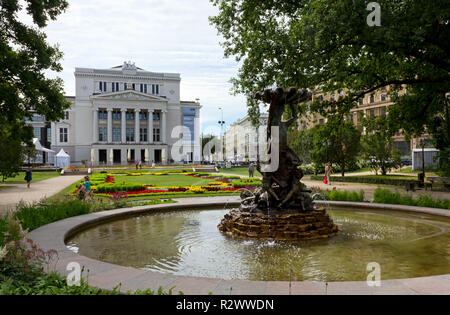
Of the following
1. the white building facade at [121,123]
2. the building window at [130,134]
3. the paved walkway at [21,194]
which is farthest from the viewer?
the building window at [130,134]

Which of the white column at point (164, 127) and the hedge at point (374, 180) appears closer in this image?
the hedge at point (374, 180)

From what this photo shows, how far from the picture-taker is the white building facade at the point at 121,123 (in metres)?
79.4

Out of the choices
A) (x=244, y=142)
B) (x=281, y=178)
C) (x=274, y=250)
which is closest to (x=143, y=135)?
(x=244, y=142)

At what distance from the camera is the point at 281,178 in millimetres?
9875

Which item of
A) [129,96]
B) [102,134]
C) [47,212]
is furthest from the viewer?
[102,134]

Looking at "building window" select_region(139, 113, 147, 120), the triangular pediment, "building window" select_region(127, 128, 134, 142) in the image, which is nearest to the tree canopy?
the triangular pediment

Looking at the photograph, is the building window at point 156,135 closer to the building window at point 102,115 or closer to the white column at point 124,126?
the white column at point 124,126

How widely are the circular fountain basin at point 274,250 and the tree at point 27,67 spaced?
314 inches

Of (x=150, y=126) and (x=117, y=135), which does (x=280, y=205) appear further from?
(x=117, y=135)

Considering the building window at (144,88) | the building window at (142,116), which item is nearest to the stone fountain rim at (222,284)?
the building window at (142,116)

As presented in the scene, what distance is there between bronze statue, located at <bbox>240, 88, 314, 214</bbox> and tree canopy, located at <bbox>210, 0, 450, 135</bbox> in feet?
16.8

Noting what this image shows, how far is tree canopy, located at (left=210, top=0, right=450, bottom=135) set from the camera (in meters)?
13.2

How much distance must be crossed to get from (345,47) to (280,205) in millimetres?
10917
